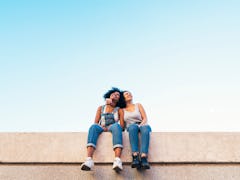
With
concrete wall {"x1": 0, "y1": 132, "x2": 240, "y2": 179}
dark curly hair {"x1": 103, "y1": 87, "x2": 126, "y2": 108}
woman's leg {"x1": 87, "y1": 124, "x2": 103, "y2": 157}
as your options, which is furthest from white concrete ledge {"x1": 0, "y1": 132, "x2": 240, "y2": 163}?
dark curly hair {"x1": 103, "y1": 87, "x2": 126, "y2": 108}

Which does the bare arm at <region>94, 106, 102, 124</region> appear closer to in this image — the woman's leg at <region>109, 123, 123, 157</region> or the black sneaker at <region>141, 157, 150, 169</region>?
the woman's leg at <region>109, 123, 123, 157</region>

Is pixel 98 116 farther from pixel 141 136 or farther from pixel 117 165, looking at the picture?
pixel 117 165

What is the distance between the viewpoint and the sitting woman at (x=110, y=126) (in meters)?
3.82

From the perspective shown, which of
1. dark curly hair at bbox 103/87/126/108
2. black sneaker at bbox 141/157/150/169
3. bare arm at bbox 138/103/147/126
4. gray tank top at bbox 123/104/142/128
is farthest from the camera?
dark curly hair at bbox 103/87/126/108

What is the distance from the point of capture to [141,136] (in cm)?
408

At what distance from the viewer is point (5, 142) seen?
446 cm

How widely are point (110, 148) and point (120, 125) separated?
49cm

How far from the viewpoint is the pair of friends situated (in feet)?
12.5

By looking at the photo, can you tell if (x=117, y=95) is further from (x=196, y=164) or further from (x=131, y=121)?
(x=196, y=164)

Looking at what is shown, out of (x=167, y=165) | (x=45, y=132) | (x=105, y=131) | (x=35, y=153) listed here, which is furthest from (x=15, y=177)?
(x=167, y=165)

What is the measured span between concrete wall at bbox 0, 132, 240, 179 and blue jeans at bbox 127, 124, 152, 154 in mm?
228

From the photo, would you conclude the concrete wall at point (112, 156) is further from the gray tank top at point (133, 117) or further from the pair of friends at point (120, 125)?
the gray tank top at point (133, 117)

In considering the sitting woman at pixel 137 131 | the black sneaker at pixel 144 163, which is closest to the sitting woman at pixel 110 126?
the sitting woman at pixel 137 131

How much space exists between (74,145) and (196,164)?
179cm
